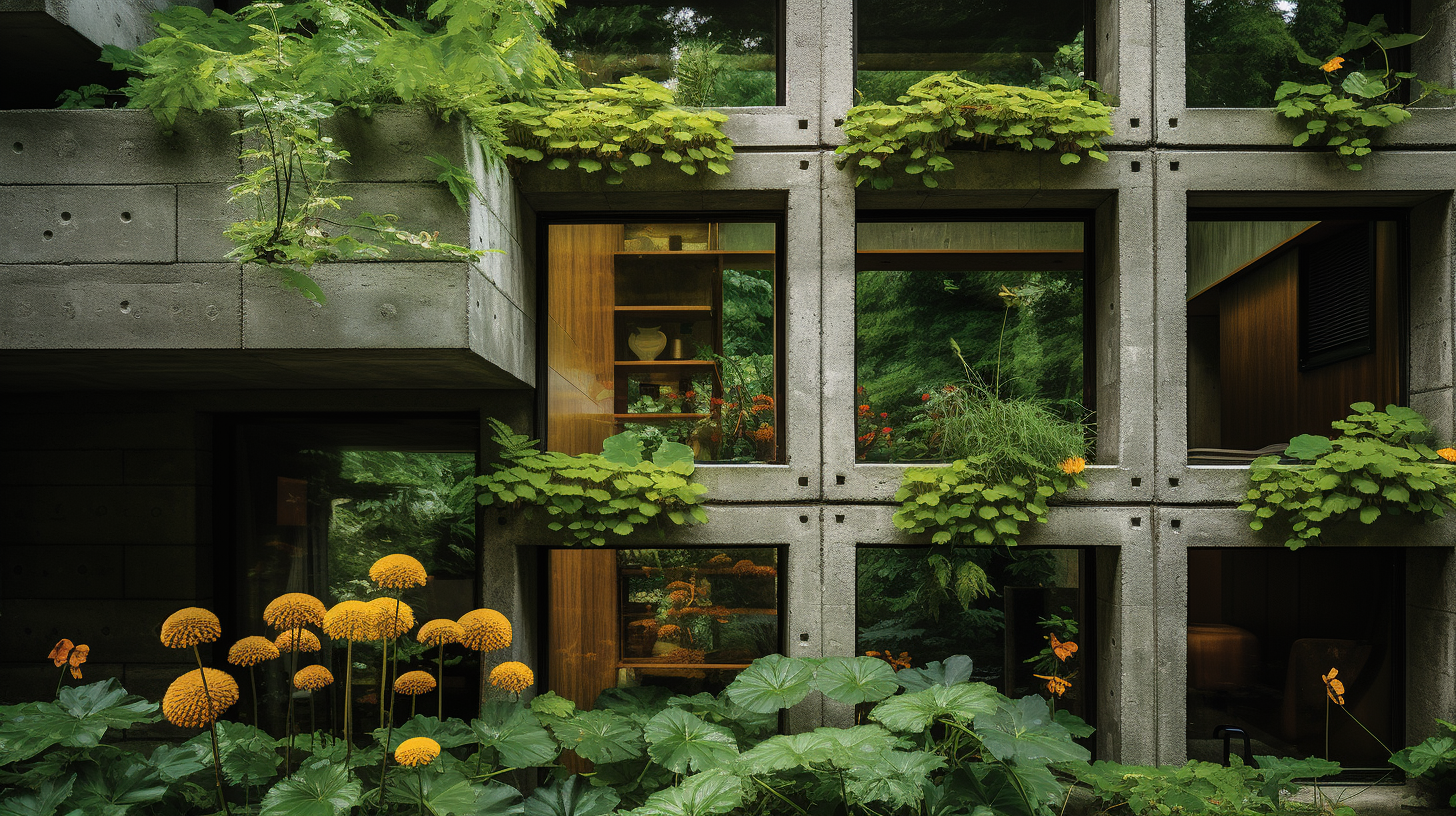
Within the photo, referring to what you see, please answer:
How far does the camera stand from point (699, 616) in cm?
543

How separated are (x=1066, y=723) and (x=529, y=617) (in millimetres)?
3452

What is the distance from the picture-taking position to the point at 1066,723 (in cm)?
465

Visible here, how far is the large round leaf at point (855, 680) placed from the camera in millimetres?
4129

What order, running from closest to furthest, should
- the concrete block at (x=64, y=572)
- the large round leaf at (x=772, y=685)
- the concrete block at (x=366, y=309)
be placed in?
the concrete block at (x=366, y=309) → the large round leaf at (x=772, y=685) → the concrete block at (x=64, y=572)

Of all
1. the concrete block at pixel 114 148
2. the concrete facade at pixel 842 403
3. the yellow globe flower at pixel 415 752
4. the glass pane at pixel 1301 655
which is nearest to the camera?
the yellow globe flower at pixel 415 752

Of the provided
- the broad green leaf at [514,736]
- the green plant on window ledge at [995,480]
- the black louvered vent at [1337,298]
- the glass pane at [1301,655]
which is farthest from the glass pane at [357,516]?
the black louvered vent at [1337,298]

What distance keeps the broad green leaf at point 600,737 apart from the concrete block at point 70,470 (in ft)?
11.6

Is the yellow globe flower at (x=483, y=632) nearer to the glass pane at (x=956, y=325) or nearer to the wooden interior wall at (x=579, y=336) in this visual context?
the wooden interior wall at (x=579, y=336)

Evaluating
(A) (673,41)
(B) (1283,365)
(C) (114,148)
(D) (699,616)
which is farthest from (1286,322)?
(C) (114,148)

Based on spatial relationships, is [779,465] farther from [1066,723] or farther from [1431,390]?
[1431,390]

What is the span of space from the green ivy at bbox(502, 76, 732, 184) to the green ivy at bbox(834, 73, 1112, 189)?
928 mm

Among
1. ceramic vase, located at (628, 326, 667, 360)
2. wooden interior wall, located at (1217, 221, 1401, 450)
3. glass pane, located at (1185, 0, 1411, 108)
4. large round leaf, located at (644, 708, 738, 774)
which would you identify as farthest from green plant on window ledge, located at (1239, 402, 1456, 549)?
ceramic vase, located at (628, 326, 667, 360)

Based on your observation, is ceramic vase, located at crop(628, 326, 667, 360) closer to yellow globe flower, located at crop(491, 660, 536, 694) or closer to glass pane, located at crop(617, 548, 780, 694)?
glass pane, located at crop(617, 548, 780, 694)

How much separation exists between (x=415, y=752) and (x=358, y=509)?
3177mm
